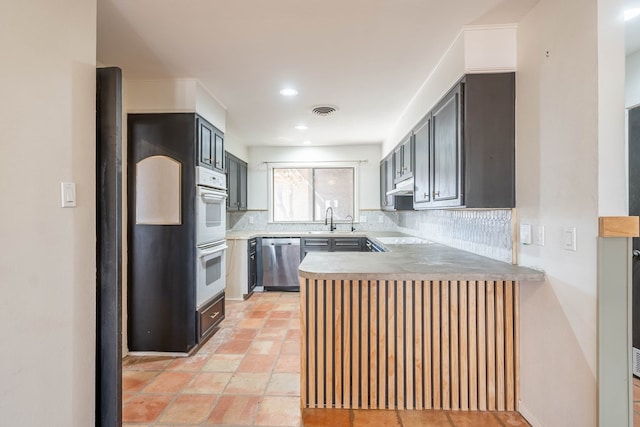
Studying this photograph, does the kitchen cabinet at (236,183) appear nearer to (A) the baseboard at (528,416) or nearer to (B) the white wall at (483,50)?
(B) the white wall at (483,50)

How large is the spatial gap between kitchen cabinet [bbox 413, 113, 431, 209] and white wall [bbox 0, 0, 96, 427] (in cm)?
229

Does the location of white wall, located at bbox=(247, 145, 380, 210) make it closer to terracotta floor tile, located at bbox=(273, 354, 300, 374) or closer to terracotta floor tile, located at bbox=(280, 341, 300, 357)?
terracotta floor tile, located at bbox=(280, 341, 300, 357)

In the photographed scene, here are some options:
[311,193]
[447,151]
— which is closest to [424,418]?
[447,151]

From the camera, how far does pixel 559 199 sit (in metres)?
1.57

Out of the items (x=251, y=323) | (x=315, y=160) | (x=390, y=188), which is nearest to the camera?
(x=251, y=323)

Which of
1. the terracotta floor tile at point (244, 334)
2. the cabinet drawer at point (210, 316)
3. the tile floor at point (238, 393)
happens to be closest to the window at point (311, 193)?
the cabinet drawer at point (210, 316)

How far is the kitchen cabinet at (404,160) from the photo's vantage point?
316 centimetres

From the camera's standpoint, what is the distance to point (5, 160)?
47.2 inches

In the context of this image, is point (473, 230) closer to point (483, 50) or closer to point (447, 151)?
point (447, 151)

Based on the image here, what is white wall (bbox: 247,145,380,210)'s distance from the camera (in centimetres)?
546

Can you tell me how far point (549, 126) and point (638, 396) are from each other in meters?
1.98

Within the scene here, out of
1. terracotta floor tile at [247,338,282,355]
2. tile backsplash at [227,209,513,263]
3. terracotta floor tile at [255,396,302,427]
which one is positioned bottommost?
terracotta floor tile at [247,338,282,355]

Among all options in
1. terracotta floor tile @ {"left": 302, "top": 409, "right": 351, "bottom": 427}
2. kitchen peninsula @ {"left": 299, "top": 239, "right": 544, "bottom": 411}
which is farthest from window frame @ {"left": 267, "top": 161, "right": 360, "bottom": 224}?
terracotta floor tile @ {"left": 302, "top": 409, "right": 351, "bottom": 427}

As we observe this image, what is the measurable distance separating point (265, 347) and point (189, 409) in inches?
39.0
